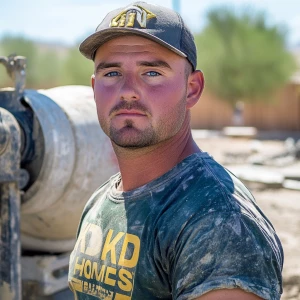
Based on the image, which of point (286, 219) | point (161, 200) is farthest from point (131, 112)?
point (286, 219)

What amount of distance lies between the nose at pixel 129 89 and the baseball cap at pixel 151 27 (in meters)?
0.12

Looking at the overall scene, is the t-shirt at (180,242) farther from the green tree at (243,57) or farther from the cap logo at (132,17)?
the green tree at (243,57)

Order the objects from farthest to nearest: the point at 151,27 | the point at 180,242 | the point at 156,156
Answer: the point at 156,156 < the point at 151,27 < the point at 180,242

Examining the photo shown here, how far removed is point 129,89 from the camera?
1.54 meters

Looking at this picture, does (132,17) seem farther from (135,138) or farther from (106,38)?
(135,138)

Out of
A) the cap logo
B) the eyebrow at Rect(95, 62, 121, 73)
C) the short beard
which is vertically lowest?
the short beard

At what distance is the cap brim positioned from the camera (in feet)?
4.93

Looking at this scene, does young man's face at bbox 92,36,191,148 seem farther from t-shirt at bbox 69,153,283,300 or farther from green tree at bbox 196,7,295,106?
green tree at bbox 196,7,295,106

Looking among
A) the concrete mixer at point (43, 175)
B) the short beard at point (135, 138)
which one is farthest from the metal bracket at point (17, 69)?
the short beard at point (135, 138)

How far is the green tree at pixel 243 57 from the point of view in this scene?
28.8 m

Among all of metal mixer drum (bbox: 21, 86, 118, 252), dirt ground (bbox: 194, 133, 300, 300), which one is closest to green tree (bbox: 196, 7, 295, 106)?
dirt ground (bbox: 194, 133, 300, 300)

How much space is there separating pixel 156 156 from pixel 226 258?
417 mm

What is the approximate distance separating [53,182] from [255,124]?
84.3 ft

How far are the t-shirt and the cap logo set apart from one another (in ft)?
1.27
